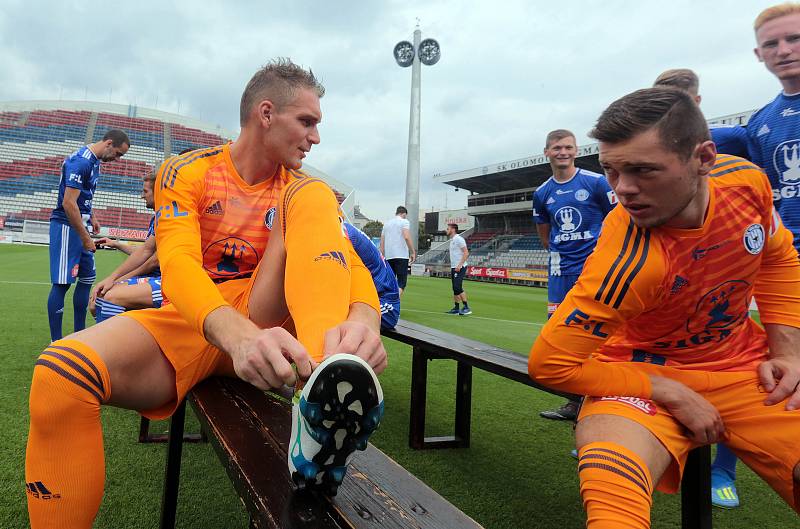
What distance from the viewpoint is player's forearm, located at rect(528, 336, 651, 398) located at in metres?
1.16

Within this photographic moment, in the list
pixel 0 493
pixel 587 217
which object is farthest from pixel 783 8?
pixel 0 493

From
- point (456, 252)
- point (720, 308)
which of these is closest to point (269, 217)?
point (720, 308)

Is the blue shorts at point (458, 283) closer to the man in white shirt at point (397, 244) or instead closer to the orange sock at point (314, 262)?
the man in white shirt at point (397, 244)

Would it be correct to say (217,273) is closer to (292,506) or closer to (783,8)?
(292,506)

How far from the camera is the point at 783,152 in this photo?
2025 millimetres

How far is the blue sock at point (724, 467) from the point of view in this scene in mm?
1959

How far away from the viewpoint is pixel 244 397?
1455mm

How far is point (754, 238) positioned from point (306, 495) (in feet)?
4.18

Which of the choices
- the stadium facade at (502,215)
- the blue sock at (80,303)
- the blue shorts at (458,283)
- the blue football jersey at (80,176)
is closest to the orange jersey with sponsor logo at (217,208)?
the blue football jersey at (80,176)

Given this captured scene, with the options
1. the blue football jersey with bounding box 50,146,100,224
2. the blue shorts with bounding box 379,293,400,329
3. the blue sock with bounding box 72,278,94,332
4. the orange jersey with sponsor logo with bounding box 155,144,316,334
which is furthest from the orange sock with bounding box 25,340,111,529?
the blue sock with bounding box 72,278,94,332

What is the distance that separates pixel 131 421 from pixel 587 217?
10.3 feet

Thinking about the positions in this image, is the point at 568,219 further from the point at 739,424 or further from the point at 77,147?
the point at 77,147

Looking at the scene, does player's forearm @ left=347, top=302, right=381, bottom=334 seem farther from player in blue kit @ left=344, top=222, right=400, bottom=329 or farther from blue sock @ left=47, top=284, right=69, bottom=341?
blue sock @ left=47, top=284, right=69, bottom=341

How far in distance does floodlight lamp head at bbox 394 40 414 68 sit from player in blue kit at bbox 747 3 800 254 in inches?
1037
